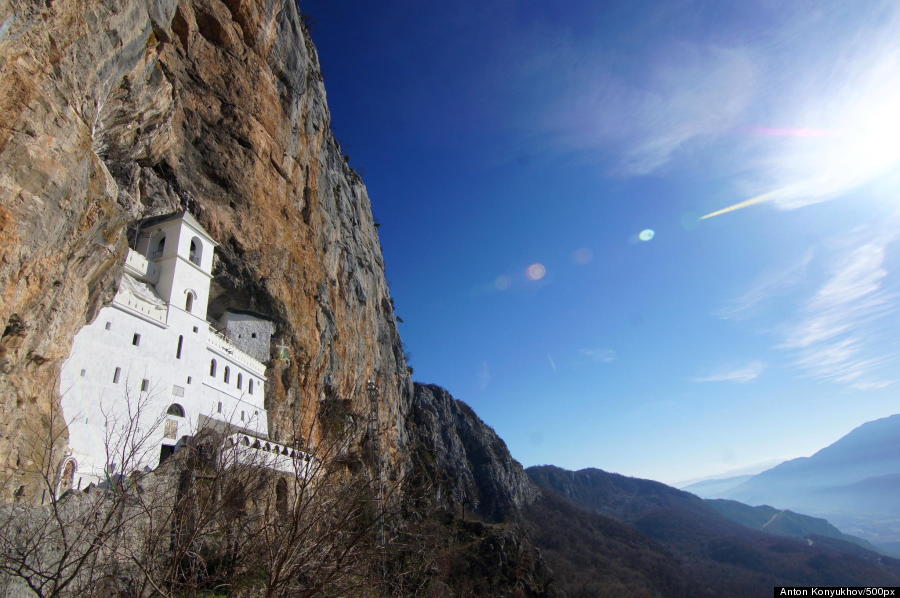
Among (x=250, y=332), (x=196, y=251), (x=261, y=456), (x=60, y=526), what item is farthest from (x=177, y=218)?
(x=60, y=526)

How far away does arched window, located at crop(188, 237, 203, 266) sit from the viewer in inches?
1110

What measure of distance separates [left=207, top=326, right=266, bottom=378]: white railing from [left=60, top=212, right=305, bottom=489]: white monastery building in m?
0.07

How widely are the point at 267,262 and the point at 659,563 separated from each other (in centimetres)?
10135

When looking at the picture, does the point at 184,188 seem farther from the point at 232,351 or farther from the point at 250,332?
the point at 232,351

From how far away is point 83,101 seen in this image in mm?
Answer: 15227

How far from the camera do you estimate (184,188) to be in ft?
93.6

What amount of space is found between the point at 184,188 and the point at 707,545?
159 m

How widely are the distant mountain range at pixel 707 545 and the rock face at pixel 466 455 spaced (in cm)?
1203

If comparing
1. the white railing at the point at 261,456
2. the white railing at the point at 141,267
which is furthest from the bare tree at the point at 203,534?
the white railing at the point at 141,267

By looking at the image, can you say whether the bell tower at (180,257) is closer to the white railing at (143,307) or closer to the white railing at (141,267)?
the white railing at (141,267)

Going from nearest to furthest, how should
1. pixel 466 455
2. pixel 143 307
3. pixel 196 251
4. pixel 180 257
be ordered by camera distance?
pixel 143 307 → pixel 180 257 → pixel 196 251 → pixel 466 455

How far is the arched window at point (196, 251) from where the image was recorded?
1110 inches

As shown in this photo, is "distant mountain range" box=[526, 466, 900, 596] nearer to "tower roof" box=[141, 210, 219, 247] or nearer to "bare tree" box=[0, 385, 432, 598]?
"tower roof" box=[141, 210, 219, 247]

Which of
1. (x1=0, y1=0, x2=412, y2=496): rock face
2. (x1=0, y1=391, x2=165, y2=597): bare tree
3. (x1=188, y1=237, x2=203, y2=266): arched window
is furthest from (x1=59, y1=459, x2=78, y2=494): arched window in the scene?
(x1=188, y1=237, x2=203, y2=266): arched window
